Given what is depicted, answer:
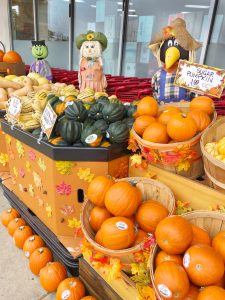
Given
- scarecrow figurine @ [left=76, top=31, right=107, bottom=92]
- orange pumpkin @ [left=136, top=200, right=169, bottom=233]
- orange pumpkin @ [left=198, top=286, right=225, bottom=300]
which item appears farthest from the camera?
scarecrow figurine @ [left=76, top=31, right=107, bottom=92]

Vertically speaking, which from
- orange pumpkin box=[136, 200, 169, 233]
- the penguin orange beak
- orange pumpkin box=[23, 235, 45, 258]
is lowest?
orange pumpkin box=[23, 235, 45, 258]

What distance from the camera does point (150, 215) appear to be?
3.89ft

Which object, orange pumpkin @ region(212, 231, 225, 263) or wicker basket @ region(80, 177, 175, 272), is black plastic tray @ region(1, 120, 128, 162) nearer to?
wicker basket @ region(80, 177, 175, 272)

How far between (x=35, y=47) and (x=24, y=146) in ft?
7.05

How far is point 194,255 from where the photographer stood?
875 mm

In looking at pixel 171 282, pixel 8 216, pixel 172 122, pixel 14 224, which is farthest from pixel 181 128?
pixel 8 216

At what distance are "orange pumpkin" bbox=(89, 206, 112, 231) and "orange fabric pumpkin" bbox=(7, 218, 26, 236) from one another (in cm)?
95

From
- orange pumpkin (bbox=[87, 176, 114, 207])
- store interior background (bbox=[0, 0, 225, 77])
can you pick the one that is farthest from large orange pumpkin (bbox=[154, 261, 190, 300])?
store interior background (bbox=[0, 0, 225, 77])

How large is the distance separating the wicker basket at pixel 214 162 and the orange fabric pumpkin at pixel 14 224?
4.78 feet

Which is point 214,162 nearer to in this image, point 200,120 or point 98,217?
point 200,120

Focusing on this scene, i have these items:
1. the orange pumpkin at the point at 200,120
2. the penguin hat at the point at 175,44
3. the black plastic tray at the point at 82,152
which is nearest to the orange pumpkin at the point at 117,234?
Answer: the black plastic tray at the point at 82,152

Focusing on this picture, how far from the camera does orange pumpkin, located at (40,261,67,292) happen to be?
1518 mm

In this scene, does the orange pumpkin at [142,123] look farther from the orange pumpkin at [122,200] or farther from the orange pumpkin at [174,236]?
the orange pumpkin at [174,236]

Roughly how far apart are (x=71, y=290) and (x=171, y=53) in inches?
62.6
